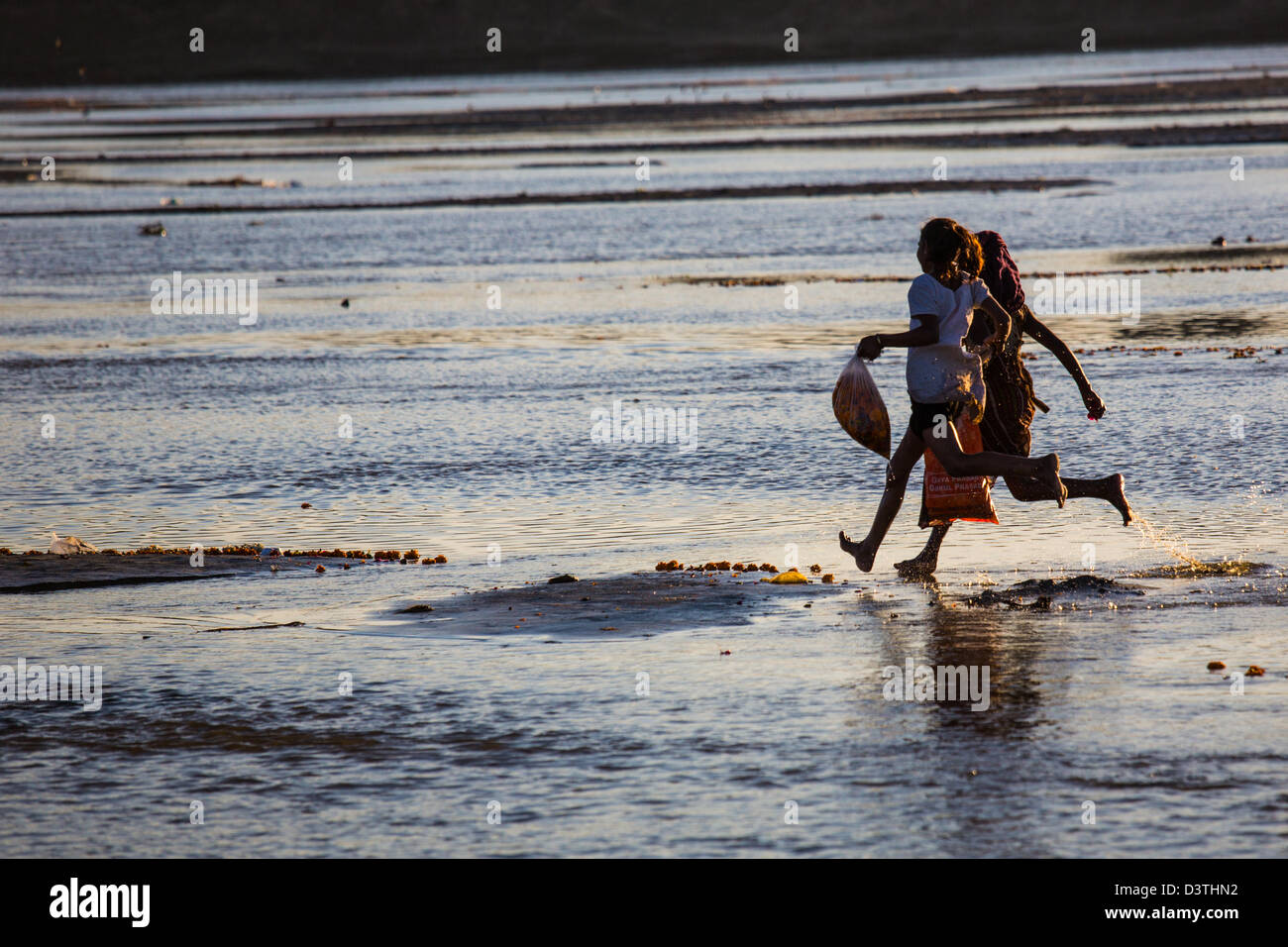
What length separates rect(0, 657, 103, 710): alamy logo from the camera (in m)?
7.09

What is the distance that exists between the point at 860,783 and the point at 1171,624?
220cm

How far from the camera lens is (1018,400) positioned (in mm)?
8539

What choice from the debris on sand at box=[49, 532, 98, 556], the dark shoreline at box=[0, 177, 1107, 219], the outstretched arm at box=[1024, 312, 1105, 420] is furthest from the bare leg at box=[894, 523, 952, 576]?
the dark shoreline at box=[0, 177, 1107, 219]

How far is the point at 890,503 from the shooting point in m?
8.39

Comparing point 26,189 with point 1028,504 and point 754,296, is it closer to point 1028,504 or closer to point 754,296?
point 754,296

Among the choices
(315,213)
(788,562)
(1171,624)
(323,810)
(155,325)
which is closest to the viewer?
(323,810)

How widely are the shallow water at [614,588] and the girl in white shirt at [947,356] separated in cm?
51

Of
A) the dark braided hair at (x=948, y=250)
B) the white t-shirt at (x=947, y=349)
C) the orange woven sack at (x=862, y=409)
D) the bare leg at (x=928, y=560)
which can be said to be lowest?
the bare leg at (x=928, y=560)

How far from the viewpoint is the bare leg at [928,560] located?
27.7 feet

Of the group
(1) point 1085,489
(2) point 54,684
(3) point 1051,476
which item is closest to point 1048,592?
(3) point 1051,476

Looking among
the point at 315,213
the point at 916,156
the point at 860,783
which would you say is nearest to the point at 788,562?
the point at 860,783

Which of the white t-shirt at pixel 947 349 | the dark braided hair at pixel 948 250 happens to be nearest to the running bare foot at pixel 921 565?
the white t-shirt at pixel 947 349
